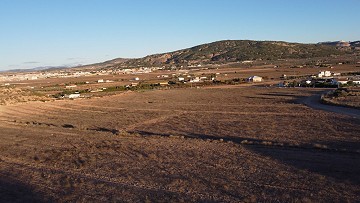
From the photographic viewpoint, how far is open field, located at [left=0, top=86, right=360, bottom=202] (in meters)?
12.5

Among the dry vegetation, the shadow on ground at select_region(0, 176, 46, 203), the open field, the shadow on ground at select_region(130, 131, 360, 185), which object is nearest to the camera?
the shadow on ground at select_region(0, 176, 46, 203)

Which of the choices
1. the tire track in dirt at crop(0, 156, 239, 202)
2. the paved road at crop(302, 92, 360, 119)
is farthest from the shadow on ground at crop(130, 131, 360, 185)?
the paved road at crop(302, 92, 360, 119)

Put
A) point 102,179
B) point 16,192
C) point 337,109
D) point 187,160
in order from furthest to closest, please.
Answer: point 337,109, point 187,160, point 102,179, point 16,192

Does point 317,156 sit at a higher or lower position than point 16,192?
lower

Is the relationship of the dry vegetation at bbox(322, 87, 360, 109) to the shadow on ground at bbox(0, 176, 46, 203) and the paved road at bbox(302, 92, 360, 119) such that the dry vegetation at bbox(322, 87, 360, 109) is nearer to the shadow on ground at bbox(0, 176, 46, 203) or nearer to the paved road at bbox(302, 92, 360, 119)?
the paved road at bbox(302, 92, 360, 119)

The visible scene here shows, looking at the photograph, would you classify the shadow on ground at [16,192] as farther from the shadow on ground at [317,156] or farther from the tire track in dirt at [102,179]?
the shadow on ground at [317,156]

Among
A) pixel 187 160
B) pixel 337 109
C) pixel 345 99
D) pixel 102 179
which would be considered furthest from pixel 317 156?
pixel 345 99

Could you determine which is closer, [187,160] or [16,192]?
[16,192]

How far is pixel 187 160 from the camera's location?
16.8 m

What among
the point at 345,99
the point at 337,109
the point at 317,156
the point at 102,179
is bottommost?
the point at 345,99

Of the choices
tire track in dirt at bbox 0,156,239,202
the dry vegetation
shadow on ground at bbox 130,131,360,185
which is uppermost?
tire track in dirt at bbox 0,156,239,202

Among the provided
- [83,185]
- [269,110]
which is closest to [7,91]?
[269,110]

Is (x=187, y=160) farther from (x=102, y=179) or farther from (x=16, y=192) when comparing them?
(x=16, y=192)

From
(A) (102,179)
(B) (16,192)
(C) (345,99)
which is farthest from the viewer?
(C) (345,99)
